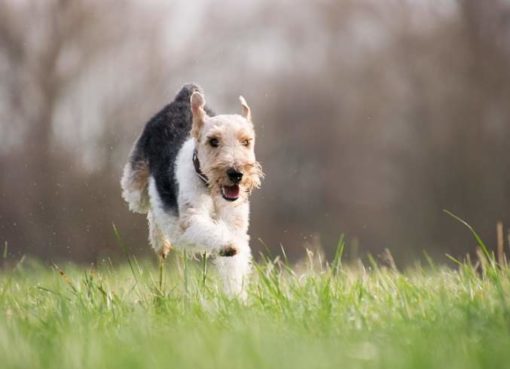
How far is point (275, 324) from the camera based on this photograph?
109 inches

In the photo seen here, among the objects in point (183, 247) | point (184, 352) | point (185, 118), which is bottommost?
point (183, 247)

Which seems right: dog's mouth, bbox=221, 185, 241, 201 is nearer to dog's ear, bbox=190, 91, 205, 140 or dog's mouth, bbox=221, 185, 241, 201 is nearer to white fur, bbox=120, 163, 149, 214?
dog's ear, bbox=190, 91, 205, 140

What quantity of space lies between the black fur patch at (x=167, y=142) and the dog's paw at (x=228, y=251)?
2.98 ft

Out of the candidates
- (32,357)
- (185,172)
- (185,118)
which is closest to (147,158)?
(185,118)

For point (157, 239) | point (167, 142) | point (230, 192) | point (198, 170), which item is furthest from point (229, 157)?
point (157, 239)

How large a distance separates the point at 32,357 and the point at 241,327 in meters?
0.74

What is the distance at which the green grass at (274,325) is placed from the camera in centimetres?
218

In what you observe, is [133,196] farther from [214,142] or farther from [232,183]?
[232,183]

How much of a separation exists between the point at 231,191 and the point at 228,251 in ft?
1.46

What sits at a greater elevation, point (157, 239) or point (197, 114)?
point (197, 114)

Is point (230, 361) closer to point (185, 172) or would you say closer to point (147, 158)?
point (185, 172)

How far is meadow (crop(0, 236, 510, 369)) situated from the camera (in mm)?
2186

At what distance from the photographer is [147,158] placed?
5887 millimetres

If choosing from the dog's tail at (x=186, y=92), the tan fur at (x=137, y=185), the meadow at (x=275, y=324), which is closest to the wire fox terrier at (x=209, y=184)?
the dog's tail at (x=186, y=92)
